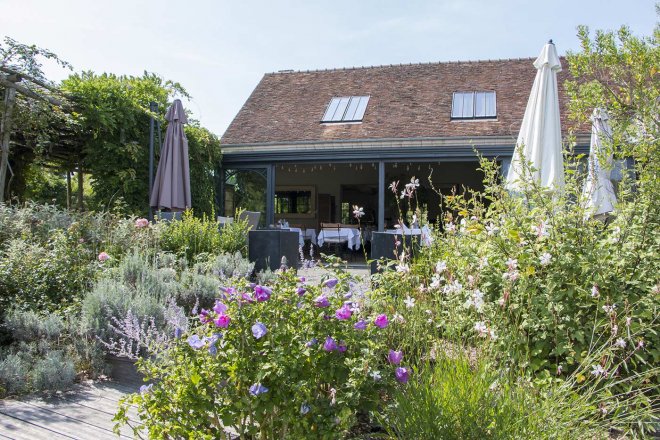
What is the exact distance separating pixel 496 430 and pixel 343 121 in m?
10.3

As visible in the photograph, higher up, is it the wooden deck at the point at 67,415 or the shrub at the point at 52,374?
the shrub at the point at 52,374

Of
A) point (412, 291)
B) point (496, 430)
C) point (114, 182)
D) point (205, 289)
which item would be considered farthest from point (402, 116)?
point (496, 430)

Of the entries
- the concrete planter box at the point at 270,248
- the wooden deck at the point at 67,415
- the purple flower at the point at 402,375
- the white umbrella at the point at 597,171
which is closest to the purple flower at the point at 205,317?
the purple flower at the point at 402,375

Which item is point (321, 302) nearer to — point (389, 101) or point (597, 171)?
point (597, 171)

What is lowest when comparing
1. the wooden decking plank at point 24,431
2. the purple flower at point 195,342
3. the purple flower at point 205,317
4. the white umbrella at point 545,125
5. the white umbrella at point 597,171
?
the wooden decking plank at point 24,431

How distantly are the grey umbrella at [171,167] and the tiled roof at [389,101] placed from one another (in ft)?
9.75

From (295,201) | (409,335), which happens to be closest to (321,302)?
(409,335)

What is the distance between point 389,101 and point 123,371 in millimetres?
9890

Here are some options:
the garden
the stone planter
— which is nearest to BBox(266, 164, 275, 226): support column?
the garden

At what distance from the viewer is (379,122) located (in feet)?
36.4

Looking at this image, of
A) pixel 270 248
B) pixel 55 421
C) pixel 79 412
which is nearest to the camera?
pixel 55 421

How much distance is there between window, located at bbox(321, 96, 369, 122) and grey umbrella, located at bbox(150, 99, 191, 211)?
4134 millimetres

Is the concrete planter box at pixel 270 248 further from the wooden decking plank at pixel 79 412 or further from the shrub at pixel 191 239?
the wooden decking plank at pixel 79 412

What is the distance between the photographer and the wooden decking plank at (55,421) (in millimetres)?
2287
